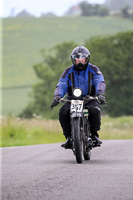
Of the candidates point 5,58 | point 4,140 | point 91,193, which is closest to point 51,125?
point 4,140

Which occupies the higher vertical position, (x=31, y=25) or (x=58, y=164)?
(x=31, y=25)

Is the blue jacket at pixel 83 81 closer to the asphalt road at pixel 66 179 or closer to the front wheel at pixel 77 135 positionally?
the front wheel at pixel 77 135

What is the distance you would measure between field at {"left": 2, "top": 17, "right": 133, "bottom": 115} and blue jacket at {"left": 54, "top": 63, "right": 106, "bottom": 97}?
77.4 metres

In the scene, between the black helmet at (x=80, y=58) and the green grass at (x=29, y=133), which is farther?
the green grass at (x=29, y=133)

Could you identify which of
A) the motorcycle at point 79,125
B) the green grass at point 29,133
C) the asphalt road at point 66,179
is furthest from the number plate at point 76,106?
the green grass at point 29,133

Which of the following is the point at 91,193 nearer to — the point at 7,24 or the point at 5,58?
the point at 5,58

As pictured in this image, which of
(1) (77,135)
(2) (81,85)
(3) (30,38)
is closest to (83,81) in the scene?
(2) (81,85)

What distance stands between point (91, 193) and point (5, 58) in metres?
101

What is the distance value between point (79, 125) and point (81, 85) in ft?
2.82

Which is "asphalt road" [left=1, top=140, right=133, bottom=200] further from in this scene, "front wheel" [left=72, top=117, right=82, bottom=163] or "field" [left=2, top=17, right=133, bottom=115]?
"field" [left=2, top=17, right=133, bottom=115]

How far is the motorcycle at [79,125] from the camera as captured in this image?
8312mm

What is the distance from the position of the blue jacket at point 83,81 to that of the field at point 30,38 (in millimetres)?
77369

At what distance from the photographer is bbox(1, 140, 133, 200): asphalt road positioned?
17.8ft

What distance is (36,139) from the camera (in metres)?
19.0
